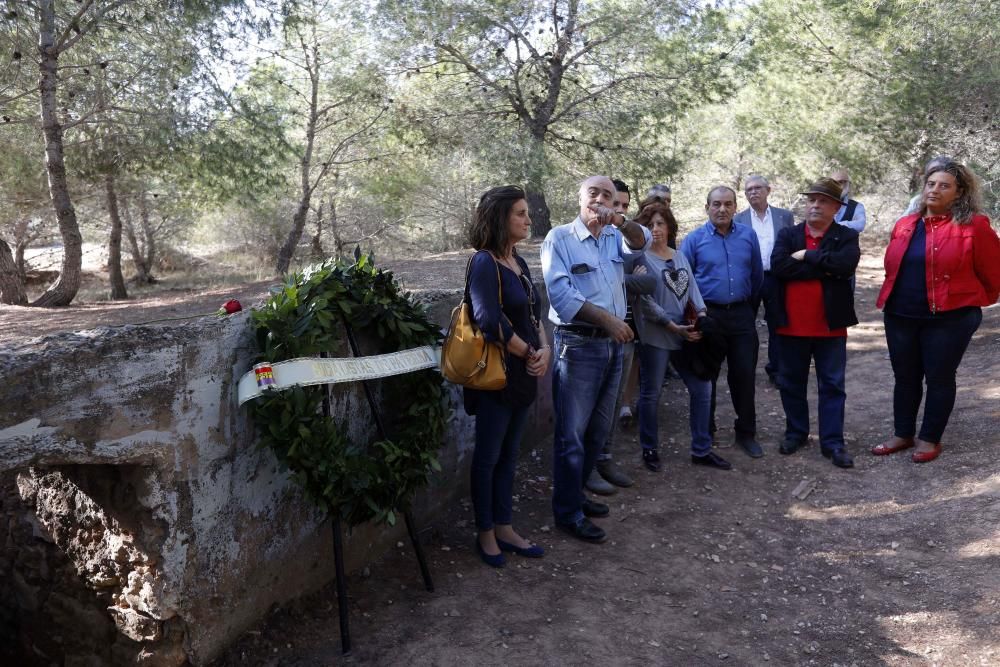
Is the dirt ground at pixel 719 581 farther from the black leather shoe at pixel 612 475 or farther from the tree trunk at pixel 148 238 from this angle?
the tree trunk at pixel 148 238

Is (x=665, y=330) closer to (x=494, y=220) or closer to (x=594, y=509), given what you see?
(x=594, y=509)

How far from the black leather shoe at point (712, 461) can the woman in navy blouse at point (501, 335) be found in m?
Result: 1.86

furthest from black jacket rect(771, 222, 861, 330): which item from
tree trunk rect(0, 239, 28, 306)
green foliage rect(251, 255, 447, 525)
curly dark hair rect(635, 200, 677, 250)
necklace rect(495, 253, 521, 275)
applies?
tree trunk rect(0, 239, 28, 306)

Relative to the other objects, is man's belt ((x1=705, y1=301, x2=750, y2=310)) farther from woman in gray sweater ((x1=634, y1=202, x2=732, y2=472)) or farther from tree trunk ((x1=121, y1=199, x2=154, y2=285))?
tree trunk ((x1=121, y1=199, x2=154, y2=285))

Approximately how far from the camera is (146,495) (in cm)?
282

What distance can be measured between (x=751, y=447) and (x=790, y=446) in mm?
269

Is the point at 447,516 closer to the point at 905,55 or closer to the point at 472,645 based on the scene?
the point at 472,645

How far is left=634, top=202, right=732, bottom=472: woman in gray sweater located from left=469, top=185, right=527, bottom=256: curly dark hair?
1.58 meters

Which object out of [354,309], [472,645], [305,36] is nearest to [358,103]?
[305,36]

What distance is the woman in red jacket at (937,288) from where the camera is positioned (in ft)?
15.4

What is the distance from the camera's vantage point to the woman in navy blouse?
11.2 feet

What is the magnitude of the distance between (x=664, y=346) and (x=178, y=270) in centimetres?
1764

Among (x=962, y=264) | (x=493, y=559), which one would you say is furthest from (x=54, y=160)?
(x=962, y=264)

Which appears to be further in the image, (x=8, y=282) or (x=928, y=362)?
(x=8, y=282)
